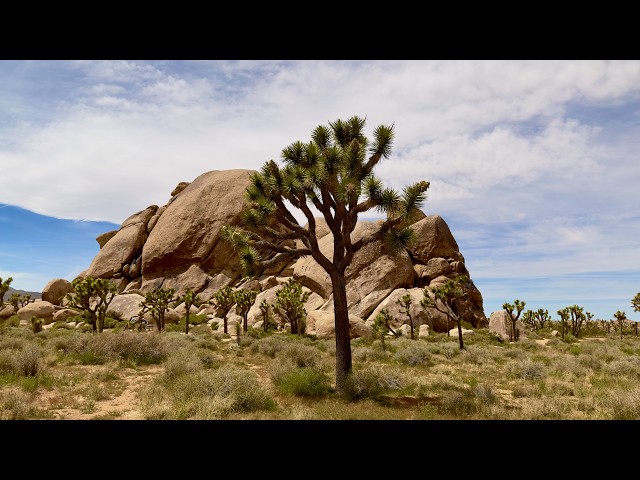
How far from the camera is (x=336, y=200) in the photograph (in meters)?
12.9

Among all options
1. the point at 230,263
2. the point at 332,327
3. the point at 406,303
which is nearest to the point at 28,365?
the point at 332,327

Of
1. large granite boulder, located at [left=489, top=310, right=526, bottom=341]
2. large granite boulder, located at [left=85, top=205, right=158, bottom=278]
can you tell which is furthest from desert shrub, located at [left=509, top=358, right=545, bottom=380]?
large granite boulder, located at [left=85, top=205, right=158, bottom=278]

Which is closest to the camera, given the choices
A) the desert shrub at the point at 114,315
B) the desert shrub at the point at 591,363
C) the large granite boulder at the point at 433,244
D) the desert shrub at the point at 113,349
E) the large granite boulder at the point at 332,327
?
the desert shrub at the point at 113,349

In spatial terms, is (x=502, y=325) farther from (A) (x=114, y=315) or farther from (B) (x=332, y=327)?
(A) (x=114, y=315)

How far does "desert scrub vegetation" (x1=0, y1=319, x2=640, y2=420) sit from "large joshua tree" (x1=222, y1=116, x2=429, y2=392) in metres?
1.76

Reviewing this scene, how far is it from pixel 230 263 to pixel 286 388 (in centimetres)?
4696

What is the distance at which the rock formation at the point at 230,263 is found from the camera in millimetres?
45812

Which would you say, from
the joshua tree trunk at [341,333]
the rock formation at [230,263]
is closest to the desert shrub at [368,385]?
the joshua tree trunk at [341,333]

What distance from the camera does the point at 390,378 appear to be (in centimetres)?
1326

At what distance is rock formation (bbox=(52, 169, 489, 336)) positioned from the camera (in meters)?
45.8

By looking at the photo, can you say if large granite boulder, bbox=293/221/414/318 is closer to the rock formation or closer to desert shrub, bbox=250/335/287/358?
the rock formation

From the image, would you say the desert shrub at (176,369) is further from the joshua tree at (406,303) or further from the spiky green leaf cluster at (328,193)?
the joshua tree at (406,303)

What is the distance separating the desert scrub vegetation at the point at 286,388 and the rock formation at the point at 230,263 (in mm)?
19941
